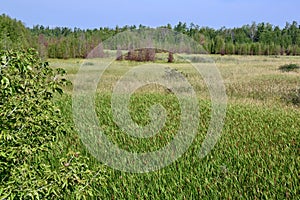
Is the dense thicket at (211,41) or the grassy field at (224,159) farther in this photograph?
the dense thicket at (211,41)

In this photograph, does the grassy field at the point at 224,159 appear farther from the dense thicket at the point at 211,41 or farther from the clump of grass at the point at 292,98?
the dense thicket at the point at 211,41

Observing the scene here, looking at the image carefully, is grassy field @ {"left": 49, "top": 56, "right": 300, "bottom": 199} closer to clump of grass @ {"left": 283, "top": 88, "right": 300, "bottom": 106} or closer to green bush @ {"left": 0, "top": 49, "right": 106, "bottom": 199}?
green bush @ {"left": 0, "top": 49, "right": 106, "bottom": 199}

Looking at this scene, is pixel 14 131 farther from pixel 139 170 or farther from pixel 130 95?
pixel 130 95

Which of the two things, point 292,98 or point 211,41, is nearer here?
point 292,98

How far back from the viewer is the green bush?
244 centimetres

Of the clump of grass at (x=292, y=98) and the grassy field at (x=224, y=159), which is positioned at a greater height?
the clump of grass at (x=292, y=98)

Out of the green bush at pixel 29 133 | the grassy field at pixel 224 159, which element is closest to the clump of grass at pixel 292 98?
the grassy field at pixel 224 159

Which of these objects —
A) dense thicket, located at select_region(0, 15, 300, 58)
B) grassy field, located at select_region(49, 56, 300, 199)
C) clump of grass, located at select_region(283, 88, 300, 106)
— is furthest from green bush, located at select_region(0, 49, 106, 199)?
dense thicket, located at select_region(0, 15, 300, 58)

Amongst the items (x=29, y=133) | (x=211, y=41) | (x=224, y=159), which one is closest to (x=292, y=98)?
(x=224, y=159)

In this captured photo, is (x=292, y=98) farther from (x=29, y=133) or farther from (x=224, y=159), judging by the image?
(x=29, y=133)

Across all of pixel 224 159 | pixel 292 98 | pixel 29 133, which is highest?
pixel 29 133

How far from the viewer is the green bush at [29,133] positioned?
2443 mm

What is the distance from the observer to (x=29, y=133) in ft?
9.34

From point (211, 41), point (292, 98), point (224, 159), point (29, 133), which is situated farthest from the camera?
point (211, 41)
